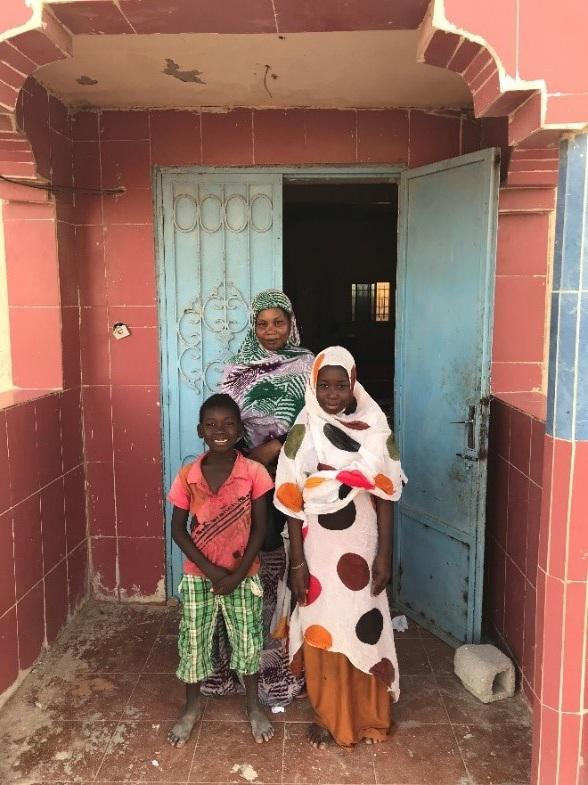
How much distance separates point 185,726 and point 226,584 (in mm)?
617

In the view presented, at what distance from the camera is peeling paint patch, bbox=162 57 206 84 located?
2896mm

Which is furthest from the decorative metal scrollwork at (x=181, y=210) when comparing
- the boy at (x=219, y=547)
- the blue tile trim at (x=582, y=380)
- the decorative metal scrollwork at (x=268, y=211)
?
the blue tile trim at (x=582, y=380)

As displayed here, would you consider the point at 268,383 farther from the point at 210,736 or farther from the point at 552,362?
the point at 210,736

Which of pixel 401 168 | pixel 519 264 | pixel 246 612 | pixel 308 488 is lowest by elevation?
pixel 246 612

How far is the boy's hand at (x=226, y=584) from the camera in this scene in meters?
2.49

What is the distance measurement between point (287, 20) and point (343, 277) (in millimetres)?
9693

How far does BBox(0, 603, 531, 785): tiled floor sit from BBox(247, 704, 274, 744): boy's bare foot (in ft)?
0.11

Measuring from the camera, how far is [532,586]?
2.76 meters

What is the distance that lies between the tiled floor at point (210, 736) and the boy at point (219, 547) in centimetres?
12

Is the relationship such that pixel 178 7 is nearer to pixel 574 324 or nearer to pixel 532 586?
pixel 574 324

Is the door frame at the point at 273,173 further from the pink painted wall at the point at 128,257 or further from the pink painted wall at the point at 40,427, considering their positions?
the pink painted wall at the point at 40,427

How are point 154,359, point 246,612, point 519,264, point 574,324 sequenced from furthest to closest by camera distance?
point 154,359
point 519,264
point 246,612
point 574,324

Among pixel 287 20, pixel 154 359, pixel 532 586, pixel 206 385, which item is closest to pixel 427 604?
pixel 532 586

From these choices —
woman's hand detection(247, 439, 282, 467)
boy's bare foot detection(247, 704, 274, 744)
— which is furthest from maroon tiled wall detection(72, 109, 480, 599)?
boy's bare foot detection(247, 704, 274, 744)
